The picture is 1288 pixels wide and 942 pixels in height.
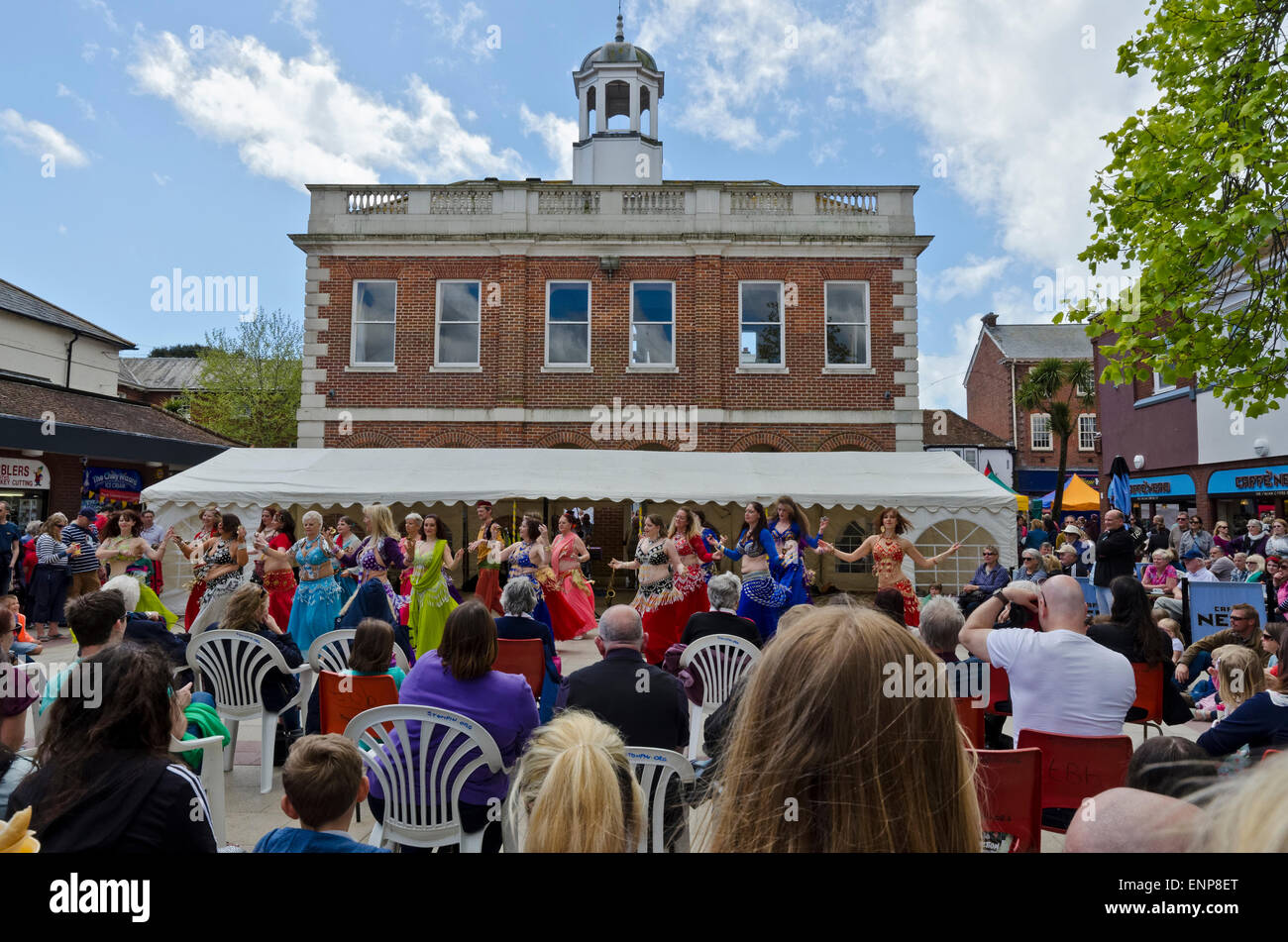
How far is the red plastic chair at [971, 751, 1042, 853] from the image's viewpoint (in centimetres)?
299

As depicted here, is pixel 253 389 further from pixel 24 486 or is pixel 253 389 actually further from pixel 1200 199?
pixel 1200 199

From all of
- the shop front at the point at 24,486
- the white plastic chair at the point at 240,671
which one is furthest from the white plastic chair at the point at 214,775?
the shop front at the point at 24,486

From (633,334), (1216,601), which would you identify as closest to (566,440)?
(633,334)

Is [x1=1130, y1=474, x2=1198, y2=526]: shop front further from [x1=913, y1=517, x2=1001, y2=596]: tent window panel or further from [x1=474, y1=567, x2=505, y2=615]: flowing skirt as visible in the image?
[x1=474, y1=567, x2=505, y2=615]: flowing skirt

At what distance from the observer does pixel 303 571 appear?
810cm

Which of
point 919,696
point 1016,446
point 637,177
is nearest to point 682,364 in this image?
point 637,177

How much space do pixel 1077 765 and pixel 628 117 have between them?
22854 mm

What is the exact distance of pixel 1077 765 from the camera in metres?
3.45

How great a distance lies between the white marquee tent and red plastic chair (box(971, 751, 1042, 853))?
33.5 ft

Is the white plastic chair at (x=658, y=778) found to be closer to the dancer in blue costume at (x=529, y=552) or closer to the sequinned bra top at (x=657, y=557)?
the sequinned bra top at (x=657, y=557)

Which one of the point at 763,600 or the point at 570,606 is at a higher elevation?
the point at 763,600

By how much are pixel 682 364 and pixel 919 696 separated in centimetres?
1593

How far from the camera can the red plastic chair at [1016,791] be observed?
2.99 meters
